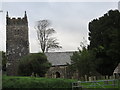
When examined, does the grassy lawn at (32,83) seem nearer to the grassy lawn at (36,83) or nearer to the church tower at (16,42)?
the grassy lawn at (36,83)


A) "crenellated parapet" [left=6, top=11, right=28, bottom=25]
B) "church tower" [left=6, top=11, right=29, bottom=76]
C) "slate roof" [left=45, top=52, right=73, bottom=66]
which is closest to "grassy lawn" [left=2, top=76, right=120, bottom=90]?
"church tower" [left=6, top=11, right=29, bottom=76]

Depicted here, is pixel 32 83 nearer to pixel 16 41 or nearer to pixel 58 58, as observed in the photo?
pixel 16 41

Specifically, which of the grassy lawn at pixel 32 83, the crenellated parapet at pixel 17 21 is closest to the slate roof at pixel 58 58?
the crenellated parapet at pixel 17 21

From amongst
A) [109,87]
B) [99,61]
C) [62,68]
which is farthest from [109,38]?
[62,68]

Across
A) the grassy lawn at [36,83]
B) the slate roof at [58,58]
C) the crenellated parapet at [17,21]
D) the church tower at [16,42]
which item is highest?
the crenellated parapet at [17,21]

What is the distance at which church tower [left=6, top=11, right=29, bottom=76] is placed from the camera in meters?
57.6

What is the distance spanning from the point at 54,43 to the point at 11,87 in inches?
1299

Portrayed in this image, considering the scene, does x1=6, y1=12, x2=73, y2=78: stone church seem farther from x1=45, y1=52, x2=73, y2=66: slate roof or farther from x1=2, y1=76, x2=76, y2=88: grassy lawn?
x1=2, y1=76, x2=76, y2=88: grassy lawn

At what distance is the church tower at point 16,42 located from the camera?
189ft

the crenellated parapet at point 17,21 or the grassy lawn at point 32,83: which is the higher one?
the crenellated parapet at point 17,21

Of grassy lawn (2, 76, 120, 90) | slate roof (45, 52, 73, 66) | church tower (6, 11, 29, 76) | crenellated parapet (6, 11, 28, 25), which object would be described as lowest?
grassy lawn (2, 76, 120, 90)

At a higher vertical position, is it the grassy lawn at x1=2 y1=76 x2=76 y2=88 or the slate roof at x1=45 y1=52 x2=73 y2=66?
the slate roof at x1=45 y1=52 x2=73 y2=66

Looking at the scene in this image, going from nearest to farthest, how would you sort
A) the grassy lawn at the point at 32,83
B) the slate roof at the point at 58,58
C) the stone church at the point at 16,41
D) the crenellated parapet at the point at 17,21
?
the grassy lawn at the point at 32,83, the stone church at the point at 16,41, the crenellated parapet at the point at 17,21, the slate roof at the point at 58,58

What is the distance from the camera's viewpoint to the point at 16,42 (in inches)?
2293
